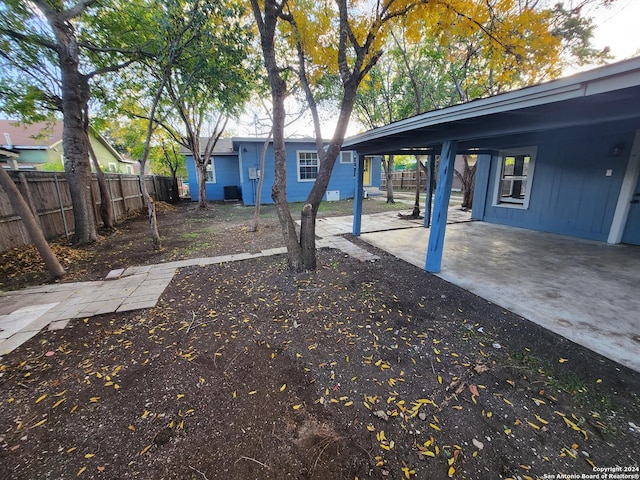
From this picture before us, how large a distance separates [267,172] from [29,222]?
9324 mm

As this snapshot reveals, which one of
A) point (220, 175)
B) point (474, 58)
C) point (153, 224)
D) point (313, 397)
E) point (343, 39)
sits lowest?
point (313, 397)

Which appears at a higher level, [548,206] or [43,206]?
[43,206]

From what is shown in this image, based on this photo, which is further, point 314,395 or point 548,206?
point 548,206

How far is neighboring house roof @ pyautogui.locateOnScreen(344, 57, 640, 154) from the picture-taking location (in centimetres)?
192

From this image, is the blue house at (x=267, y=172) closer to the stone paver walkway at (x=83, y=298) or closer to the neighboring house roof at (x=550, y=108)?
the stone paver walkway at (x=83, y=298)

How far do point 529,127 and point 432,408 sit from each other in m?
3.16

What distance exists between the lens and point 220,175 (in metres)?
15.3

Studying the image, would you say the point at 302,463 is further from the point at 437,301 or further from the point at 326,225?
the point at 326,225

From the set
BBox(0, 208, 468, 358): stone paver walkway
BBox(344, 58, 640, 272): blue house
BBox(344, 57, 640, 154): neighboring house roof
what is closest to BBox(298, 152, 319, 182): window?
BBox(344, 58, 640, 272): blue house

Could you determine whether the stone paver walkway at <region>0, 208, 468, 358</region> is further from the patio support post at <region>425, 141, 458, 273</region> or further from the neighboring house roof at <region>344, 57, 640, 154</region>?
the neighboring house roof at <region>344, 57, 640, 154</region>

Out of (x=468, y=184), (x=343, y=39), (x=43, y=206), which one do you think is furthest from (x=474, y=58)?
(x=43, y=206)

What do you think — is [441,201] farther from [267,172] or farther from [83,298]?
[267,172]

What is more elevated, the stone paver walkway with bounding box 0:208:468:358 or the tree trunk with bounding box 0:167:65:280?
the tree trunk with bounding box 0:167:65:280

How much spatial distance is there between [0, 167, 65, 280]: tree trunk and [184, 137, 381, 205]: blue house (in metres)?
8.65
